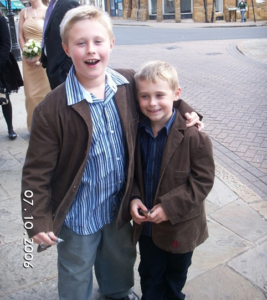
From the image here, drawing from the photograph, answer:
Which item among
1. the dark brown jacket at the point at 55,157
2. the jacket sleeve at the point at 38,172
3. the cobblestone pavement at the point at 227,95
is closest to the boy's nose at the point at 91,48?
the dark brown jacket at the point at 55,157

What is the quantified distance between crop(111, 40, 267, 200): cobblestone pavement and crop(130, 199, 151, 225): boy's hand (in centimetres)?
224

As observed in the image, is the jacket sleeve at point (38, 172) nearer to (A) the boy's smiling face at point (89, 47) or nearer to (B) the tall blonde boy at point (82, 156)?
(B) the tall blonde boy at point (82, 156)

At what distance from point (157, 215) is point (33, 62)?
11.5 feet

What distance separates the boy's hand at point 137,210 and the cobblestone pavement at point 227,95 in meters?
2.24

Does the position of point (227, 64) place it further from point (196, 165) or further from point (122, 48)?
point (196, 165)

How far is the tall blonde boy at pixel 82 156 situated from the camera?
1.78m

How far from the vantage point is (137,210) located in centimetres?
200

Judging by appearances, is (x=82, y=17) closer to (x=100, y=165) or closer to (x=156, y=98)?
(x=156, y=98)

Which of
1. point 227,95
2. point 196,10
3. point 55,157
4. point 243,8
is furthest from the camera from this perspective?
point 196,10

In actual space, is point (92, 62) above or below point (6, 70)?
above

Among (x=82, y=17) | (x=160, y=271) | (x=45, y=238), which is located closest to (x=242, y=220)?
(x=160, y=271)

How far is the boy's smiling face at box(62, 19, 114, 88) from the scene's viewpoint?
1.74m

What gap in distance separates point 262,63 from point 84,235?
10144mm

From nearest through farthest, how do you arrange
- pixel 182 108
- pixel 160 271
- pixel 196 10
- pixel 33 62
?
pixel 182 108
pixel 160 271
pixel 33 62
pixel 196 10
